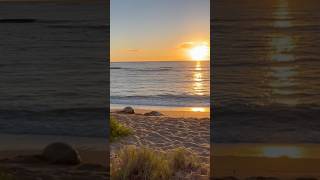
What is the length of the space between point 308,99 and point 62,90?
6.48ft

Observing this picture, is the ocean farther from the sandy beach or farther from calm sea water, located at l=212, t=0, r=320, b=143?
the sandy beach

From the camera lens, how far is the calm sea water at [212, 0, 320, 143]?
3.55 meters

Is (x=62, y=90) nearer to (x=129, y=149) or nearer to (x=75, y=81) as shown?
(x=75, y=81)

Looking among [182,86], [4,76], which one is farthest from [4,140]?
[182,86]

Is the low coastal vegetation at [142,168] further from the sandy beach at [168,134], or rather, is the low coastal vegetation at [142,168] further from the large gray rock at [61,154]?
the sandy beach at [168,134]

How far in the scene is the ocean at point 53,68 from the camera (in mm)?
3762

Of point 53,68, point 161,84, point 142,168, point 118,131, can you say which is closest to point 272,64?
point 142,168

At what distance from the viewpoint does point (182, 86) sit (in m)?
16.9

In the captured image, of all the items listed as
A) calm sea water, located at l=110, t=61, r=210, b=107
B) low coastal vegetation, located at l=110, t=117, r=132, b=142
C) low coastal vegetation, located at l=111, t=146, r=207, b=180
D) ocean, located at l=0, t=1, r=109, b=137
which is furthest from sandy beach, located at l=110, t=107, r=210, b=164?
calm sea water, located at l=110, t=61, r=210, b=107

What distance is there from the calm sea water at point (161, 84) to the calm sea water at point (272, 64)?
8.97 meters

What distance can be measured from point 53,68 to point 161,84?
1365 cm

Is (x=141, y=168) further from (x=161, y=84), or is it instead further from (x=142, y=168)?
(x=161, y=84)

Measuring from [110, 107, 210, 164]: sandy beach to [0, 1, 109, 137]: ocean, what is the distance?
1893 mm

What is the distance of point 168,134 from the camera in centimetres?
758
